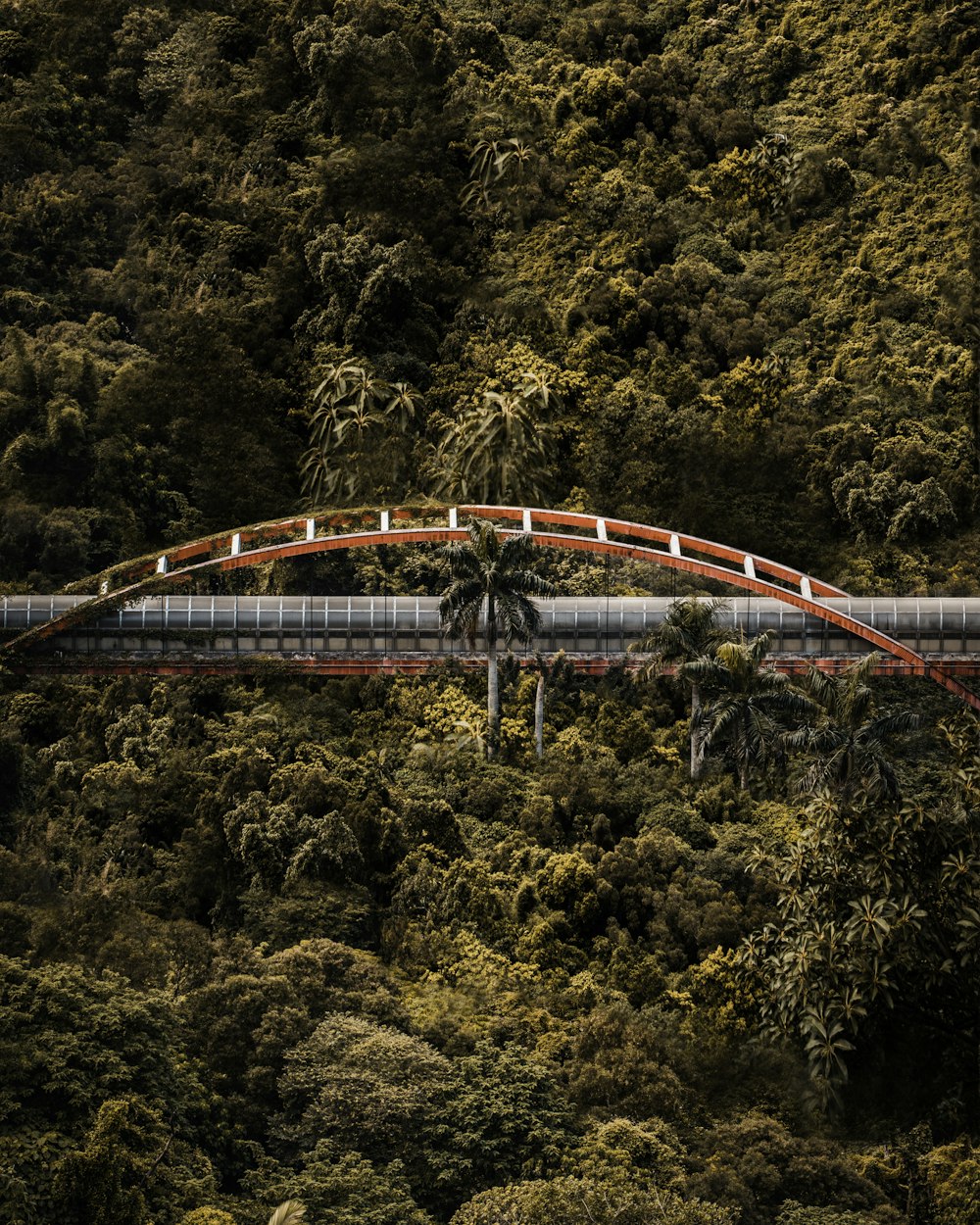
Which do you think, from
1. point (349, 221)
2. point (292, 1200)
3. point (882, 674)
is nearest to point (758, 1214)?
point (292, 1200)

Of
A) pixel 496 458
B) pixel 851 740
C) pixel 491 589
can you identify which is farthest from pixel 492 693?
pixel 496 458

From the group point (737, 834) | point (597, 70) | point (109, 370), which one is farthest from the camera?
point (597, 70)

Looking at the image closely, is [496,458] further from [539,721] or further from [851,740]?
[851,740]

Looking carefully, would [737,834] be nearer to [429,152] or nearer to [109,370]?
[109,370]

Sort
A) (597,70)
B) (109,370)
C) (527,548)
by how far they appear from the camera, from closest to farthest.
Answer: (527,548) < (109,370) < (597,70)

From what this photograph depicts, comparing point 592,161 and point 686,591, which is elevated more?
point 592,161

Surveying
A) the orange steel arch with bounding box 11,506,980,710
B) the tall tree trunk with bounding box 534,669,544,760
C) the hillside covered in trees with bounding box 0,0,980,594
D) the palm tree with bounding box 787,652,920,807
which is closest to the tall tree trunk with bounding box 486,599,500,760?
the tall tree trunk with bounding box 534,669,544,760

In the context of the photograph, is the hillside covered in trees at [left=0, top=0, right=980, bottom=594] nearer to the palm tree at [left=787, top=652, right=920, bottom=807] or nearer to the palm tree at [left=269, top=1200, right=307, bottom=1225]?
the palm tree at [left=787, top=652, right=920, bottom=807]

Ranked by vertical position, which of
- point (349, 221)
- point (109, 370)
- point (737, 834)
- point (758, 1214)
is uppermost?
point (349, 221)
